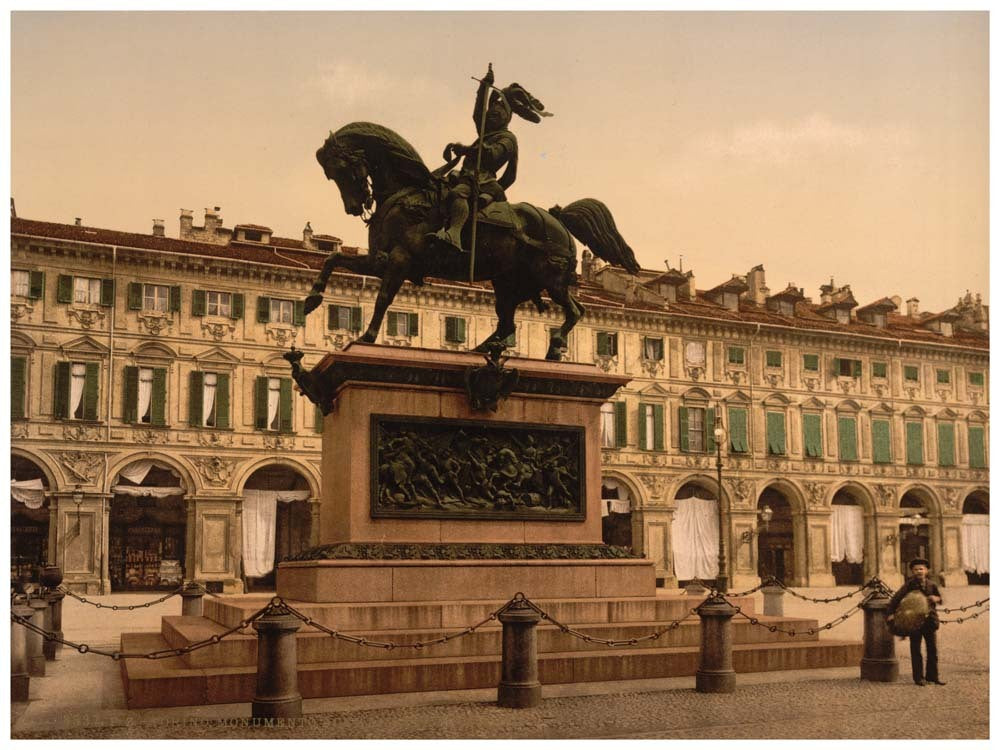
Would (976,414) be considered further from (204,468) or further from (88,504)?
(88,504)

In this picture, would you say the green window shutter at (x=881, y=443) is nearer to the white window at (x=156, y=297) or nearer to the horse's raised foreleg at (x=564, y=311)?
the white window at (x=156, y=297)

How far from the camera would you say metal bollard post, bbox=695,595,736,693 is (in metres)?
10.6

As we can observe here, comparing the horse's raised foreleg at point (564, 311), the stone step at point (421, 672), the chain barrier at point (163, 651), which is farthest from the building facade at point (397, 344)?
the chain barrier at point (163, 651)

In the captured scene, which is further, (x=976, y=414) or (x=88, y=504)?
(x=976, y=414)

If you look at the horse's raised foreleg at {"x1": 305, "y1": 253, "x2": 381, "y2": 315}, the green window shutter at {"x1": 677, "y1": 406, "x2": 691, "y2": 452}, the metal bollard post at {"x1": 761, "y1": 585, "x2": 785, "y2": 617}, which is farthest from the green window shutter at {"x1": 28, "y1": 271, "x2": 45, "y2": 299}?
the horse's raised foreleg at {"x1": 305, "y1": 253, "x2": 381, "y2": 315}

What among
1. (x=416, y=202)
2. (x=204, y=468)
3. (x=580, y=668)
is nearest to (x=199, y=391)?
(x=204, y=468)

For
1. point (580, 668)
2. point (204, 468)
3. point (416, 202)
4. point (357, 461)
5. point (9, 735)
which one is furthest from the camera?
point (204, 468)

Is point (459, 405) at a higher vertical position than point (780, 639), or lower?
higher

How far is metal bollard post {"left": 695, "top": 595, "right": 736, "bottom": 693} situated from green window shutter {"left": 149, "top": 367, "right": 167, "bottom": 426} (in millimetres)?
29367

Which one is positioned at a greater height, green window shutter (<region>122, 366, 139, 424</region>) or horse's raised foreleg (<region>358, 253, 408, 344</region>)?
green window shutter (<region>122, 366, 139, 424</region>)

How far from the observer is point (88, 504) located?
3641 cm

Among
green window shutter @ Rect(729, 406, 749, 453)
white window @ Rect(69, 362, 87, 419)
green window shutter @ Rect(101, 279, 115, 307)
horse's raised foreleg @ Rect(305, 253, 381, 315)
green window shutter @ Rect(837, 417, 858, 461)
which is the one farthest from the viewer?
green window shutter @ Rect(837, 417, 858, 461)

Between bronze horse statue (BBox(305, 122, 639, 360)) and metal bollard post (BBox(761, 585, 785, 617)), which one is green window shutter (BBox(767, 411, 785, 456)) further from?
bronze horse statue (BBox(305, 122, 639, 360))

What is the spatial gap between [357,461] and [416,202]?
9.40 feet
